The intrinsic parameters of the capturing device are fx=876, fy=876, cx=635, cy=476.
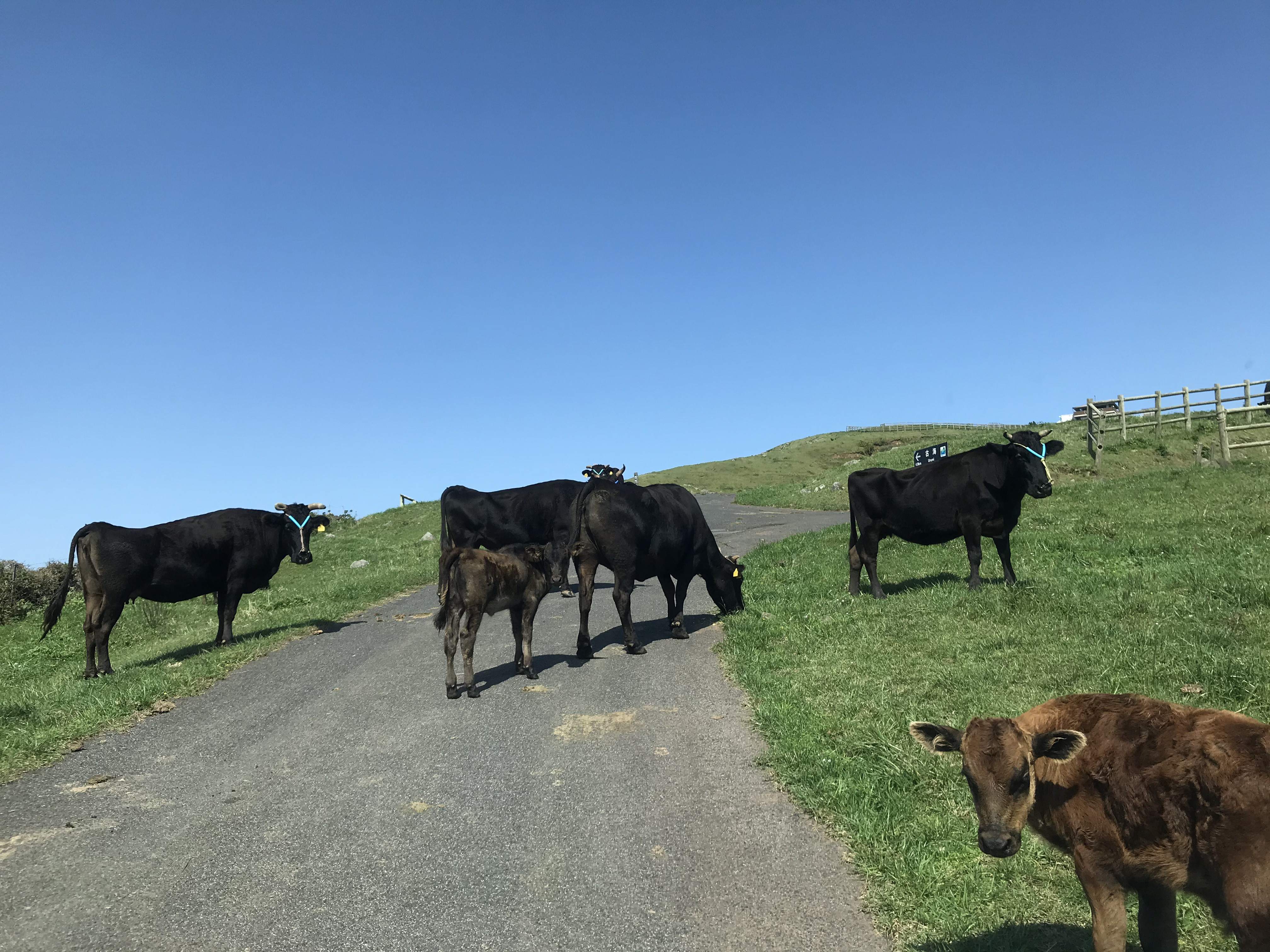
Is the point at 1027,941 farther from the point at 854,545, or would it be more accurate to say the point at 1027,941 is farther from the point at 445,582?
the point at 854,545

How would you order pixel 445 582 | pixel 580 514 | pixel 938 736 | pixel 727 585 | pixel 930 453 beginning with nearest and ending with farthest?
1. pixel 938 736
2. pixel 445 582
3. pixel 580 514
4. pixel 727 585
5. pixel 930 453

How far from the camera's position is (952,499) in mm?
15156

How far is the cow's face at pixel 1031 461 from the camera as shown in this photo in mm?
14680

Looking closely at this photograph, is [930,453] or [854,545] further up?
[930,453]

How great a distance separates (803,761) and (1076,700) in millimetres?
3019

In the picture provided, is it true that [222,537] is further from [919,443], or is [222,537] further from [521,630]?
[919,443]

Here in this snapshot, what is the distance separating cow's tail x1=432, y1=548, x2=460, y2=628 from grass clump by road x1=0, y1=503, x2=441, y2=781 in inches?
138

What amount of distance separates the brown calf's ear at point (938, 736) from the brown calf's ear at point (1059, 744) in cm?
49

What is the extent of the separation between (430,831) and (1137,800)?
4.91 meters

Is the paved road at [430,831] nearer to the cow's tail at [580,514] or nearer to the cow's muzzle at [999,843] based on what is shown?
the cow's muzzle at [999,843]

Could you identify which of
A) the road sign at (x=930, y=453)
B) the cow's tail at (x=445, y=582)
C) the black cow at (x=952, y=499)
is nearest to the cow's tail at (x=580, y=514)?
the cow's tail at (x=445, y=582)

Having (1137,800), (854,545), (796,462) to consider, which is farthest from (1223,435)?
(796,462)

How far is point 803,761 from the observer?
768 centimetres

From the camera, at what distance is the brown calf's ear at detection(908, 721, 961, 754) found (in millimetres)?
5090
